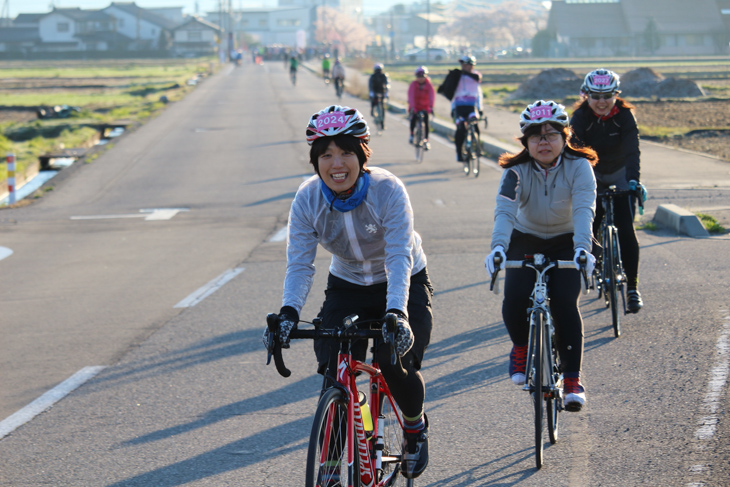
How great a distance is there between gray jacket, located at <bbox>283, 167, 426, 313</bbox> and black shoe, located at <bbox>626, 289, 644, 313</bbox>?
3.81 metres

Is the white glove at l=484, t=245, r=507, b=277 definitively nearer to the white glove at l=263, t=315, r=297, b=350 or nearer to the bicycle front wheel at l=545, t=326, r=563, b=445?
the bicycle front wheel at l=545, t=326, r=563, b=445

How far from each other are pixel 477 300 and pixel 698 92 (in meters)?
33.8

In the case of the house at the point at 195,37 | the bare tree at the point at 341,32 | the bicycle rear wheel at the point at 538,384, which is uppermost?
the bare tree at the point at 341,32

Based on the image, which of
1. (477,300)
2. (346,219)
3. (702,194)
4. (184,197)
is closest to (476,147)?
(702,194)

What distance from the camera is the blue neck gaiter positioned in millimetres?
3633

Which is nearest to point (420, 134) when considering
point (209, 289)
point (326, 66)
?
point (209, 289)

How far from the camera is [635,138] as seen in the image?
23.2 ft

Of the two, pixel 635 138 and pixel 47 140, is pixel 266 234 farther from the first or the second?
pixel 47 140

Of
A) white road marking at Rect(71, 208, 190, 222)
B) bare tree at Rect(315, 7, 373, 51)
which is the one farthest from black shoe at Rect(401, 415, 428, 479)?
bare tree at Rect(315, 7, 373, 51)

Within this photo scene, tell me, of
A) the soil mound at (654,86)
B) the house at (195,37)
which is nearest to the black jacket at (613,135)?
the soil mound at (654,86)

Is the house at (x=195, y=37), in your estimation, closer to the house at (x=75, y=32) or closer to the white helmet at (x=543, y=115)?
the house at (x=75, y=32)

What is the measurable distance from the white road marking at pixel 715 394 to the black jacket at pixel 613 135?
59.5 inches

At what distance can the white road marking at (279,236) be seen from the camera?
1177 centimetres

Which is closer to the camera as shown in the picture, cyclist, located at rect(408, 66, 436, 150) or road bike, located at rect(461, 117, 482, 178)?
road bike, located at rect(461, 117, 482, 178)
